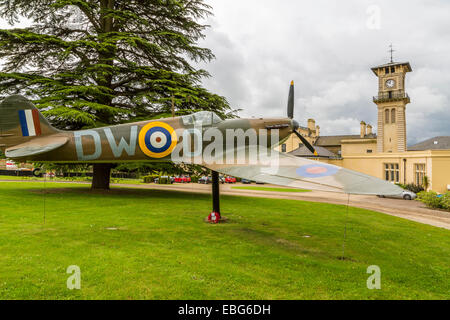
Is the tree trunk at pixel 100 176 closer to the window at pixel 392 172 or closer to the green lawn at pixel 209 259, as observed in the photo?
the green lawn at pixel 209 259

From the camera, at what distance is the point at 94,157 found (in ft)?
29.5

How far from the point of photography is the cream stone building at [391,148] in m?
29.8

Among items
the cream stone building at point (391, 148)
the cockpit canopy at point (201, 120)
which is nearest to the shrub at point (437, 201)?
the cream stone building at point (391, 148)

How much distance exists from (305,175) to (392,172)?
3832 centimetres

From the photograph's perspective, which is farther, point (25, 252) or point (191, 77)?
point (191, 77)

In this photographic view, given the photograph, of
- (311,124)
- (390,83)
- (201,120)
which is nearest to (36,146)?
(201,120)

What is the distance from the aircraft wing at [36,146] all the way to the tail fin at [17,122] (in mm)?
262

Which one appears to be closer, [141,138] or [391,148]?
[141,138]

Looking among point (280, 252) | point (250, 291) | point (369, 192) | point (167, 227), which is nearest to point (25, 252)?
point (167, 227)

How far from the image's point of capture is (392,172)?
1474 inches

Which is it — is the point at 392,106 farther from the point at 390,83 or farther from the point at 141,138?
the point at 141,138

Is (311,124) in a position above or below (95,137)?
above
